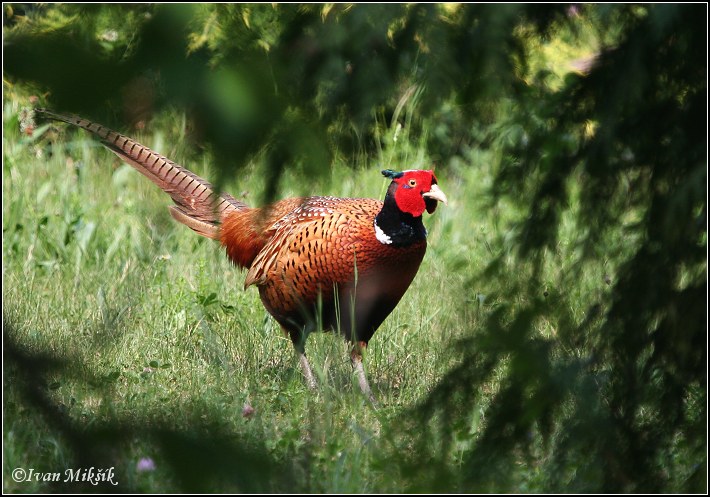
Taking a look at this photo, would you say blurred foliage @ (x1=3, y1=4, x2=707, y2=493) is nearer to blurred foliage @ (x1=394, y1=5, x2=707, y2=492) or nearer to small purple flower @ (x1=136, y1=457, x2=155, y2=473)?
blurred foliage @ (x1=394, y1=5, x2=707, y2=492)

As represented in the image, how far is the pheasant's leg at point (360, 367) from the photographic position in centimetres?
426

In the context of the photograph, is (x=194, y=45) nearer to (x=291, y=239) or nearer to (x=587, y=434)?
(x=587, y=434)

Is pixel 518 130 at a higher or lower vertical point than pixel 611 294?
higher

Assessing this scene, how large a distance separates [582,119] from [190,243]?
4038 mm

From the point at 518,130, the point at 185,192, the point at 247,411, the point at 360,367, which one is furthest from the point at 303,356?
the point at 518,130

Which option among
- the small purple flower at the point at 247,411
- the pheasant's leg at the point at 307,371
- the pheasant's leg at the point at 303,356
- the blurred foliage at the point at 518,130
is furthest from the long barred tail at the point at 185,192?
the blurred foliage at the point at 518,130

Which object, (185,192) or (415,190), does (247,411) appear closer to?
(415,190)

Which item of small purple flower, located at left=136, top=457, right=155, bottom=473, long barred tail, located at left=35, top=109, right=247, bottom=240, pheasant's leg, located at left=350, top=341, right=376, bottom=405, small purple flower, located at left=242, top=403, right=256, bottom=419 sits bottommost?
small purple flower, located at left=242, top=403, right=256, bottom=419

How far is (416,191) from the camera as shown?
→ 4434mm

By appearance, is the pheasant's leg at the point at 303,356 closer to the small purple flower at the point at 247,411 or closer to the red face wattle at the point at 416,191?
the small purple flower at the point at 247,411

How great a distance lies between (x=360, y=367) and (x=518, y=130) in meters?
2.40

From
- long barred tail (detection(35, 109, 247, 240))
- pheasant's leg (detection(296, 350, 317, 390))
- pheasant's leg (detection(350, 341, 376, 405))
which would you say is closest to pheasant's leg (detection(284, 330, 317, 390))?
pheasant's leg (detection(296, 350, 317, 390))

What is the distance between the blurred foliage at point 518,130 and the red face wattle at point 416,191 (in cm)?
177

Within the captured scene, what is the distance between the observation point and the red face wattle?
173 inches
